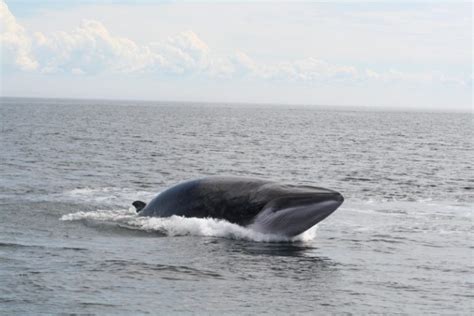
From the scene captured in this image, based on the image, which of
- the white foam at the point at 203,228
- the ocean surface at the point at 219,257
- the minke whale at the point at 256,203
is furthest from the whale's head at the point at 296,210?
the ocean surface at the point at 219,257

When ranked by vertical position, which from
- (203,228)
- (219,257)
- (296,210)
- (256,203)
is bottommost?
(219,257)

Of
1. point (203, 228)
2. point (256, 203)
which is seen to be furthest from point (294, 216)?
point (203, 228)

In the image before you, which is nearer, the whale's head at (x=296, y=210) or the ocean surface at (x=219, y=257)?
the ocean surface at (x=219, y=257)

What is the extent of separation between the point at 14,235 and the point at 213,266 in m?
7.35

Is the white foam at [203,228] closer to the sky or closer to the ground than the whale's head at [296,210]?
closer to the ground

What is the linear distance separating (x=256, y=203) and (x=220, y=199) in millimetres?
1327

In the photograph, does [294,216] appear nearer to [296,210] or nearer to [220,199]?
[296,210]

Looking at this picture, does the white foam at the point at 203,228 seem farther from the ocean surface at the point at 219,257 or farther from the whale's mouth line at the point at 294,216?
the whale's mouth line at the point at 294,216

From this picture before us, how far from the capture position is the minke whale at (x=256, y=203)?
22.5m

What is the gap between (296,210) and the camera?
22.6 meters

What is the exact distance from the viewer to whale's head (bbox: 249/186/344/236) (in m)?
22.5

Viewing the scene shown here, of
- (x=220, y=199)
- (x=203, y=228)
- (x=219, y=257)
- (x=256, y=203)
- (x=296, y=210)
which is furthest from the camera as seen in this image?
(x=203, y=228)

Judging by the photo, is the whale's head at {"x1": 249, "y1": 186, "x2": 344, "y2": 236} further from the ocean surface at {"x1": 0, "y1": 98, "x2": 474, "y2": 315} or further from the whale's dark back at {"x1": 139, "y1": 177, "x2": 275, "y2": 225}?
the ocean surface at {"x1": 0, "y1": 98, "x2": 474, "y2": 315}

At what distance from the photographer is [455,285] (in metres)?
19.1
